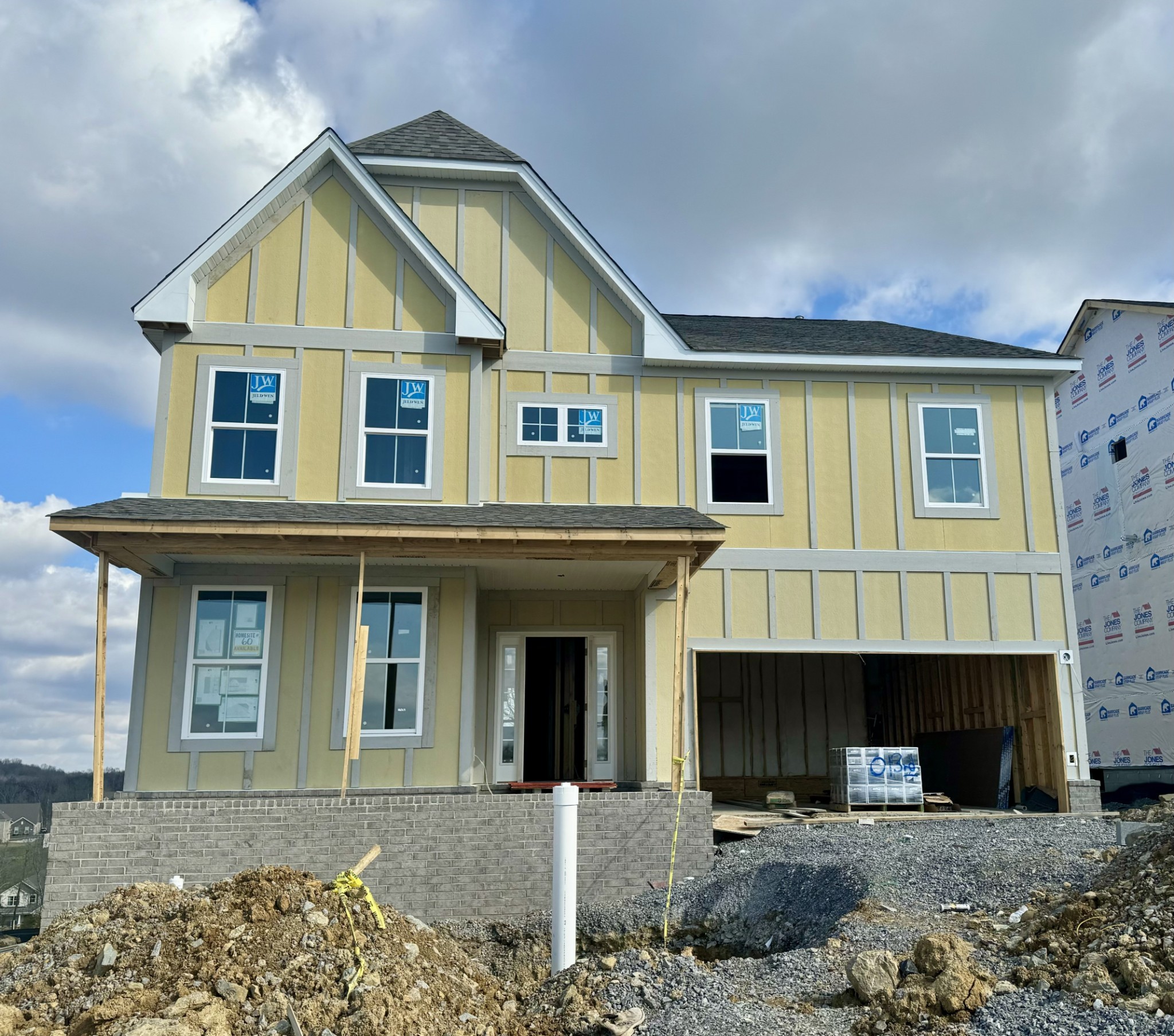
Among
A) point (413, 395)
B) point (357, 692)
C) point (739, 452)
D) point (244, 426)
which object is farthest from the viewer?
point (739, 452)

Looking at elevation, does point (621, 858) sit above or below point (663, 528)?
below

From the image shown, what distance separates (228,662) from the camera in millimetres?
12812

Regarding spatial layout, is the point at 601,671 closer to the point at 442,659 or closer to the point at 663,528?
the point at 442,659

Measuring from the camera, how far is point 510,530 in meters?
11.8

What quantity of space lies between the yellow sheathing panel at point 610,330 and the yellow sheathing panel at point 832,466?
2.97m

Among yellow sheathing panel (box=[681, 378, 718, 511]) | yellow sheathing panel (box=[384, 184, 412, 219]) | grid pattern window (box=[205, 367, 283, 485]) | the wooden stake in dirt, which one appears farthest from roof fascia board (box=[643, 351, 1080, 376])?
the wooden stake in dirt

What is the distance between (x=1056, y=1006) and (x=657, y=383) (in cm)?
1061

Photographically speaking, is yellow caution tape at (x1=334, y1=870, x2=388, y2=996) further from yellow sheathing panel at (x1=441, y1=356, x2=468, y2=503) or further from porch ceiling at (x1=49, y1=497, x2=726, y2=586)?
yellow sheathing panel at (x1=441, y1=356, x2=468, y2=503)

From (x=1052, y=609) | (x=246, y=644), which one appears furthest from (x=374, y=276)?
(x=1052, y=609)

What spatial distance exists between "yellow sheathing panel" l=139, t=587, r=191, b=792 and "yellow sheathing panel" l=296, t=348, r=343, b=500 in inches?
81.2

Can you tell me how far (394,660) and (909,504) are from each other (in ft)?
26.1

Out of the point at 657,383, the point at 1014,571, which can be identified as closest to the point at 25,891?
the point at 657,383

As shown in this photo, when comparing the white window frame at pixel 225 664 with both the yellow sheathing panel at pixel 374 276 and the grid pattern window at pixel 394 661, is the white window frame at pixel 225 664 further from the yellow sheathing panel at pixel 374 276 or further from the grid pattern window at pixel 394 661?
the yellow sheathing panel at pixel 374 276

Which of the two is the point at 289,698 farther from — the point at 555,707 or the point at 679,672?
the point at 555,707
